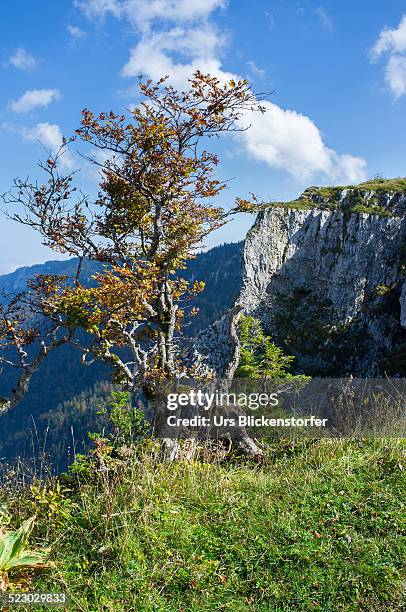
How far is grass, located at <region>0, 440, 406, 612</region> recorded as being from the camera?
12.4 ft

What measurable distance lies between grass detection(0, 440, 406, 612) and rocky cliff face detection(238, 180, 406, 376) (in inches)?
1362

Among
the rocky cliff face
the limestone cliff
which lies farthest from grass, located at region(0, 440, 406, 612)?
the rocky cliff face

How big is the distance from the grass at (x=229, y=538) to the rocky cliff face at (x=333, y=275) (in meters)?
34.6

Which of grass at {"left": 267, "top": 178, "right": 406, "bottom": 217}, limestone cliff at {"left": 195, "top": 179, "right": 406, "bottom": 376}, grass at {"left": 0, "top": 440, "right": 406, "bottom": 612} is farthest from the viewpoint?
grass at {"left": 267, "top": 178, "right": 406, "bottom": 217}

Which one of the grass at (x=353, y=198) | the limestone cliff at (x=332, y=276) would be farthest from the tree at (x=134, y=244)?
the grass at (x=353, y=198)

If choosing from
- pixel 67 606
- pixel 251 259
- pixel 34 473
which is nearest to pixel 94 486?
pixel 34 473

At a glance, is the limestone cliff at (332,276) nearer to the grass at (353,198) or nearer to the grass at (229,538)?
the grass at (353,198)

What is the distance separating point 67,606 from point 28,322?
4573mm

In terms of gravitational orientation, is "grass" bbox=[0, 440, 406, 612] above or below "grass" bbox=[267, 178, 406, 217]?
below

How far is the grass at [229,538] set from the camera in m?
3.79

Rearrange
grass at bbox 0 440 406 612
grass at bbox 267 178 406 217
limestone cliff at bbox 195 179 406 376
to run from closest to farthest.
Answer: grass at bbox 0 440 406 612
limestone cliff at bbox 195 179 406 376
grass at bbox 267 178 406 217

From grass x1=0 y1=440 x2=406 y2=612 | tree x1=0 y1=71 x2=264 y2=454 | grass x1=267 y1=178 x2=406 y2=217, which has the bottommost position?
grass x1=0 y1=440 x2=406 y2=612

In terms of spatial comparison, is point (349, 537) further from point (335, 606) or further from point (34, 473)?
point (34, 473)

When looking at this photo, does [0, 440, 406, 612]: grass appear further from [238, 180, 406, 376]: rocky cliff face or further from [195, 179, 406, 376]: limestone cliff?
[238, 180, 406, 376]: rocky cliff face
